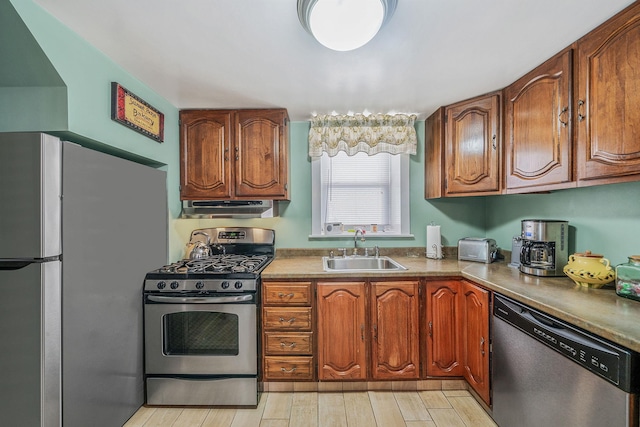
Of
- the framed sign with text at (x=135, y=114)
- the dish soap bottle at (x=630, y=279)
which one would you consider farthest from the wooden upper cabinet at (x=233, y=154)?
the dish soap bottle at (x=630, y=279)

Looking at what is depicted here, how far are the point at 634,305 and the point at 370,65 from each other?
180 cm

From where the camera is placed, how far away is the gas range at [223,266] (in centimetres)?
196

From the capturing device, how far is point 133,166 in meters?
1.83

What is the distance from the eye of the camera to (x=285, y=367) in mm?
2088

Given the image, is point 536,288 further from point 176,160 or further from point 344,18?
point 176,160

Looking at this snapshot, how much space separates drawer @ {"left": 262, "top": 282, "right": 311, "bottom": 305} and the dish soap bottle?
172 centimetres

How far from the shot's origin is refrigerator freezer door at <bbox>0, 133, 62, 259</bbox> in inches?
49.5

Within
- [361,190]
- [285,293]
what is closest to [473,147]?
[361,190]

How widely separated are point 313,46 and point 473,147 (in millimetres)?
1488

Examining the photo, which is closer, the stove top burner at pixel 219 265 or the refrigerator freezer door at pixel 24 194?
the refrigerator freezer door at pixel 24 194

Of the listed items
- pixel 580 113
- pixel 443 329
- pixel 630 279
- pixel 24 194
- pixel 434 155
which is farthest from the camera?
pixel 434 155

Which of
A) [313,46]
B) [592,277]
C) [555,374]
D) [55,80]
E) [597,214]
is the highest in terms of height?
[313,46]

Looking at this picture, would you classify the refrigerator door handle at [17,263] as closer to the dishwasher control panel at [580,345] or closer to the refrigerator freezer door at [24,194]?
the refrigerator freezer door at [24,194]

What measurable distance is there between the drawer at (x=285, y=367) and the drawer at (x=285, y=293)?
0.41 m
